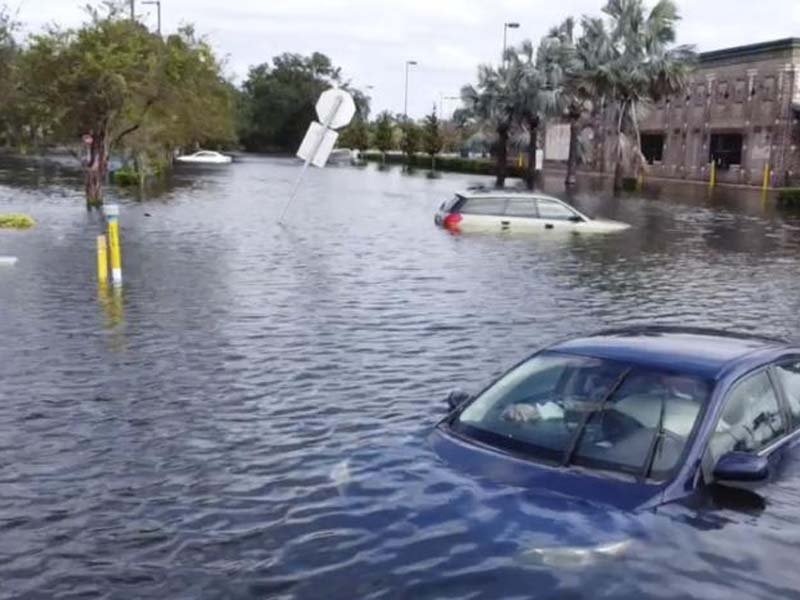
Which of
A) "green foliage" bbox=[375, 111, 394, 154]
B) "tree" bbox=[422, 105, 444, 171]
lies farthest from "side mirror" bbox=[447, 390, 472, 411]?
"green foliage" bbox=[375, 111, 394, 154]

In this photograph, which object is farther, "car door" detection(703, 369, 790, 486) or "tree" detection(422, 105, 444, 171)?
"tree" detection(422, 105, 444, 171)

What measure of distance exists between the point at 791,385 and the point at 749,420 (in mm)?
675

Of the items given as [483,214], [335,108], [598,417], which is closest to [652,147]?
[483,214]

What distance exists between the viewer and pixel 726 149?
6444 cm

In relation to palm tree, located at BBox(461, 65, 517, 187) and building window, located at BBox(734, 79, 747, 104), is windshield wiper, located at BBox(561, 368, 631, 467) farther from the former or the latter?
building window, located at BBox(734, 79, 747, 104)

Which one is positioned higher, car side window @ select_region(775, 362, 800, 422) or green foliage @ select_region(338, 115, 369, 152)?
green foliage @ select_region(338, 115, 369, 152)

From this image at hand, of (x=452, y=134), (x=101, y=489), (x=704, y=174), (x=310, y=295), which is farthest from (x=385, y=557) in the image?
(x=452, y=134)

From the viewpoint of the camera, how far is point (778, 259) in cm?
2289

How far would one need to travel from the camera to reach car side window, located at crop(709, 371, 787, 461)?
6363mm

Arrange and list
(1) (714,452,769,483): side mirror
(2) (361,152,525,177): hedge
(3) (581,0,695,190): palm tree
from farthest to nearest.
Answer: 1. (2) (361,152,525,177): hedge
2. (3) (581,0,695,190): palm tree
3. (1) (714,452,769,483): side mirror

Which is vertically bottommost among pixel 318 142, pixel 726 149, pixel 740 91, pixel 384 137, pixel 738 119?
pixel 318 142

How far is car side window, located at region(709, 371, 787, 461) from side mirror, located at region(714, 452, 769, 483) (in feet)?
0.52

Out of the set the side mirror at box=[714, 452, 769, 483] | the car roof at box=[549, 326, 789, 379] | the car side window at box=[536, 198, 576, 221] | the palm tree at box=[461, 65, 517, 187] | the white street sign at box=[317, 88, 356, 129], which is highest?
the palm tree at box=[461, 65, 517, 187]

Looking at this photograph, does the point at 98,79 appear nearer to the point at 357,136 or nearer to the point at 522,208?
the point at 522,208
